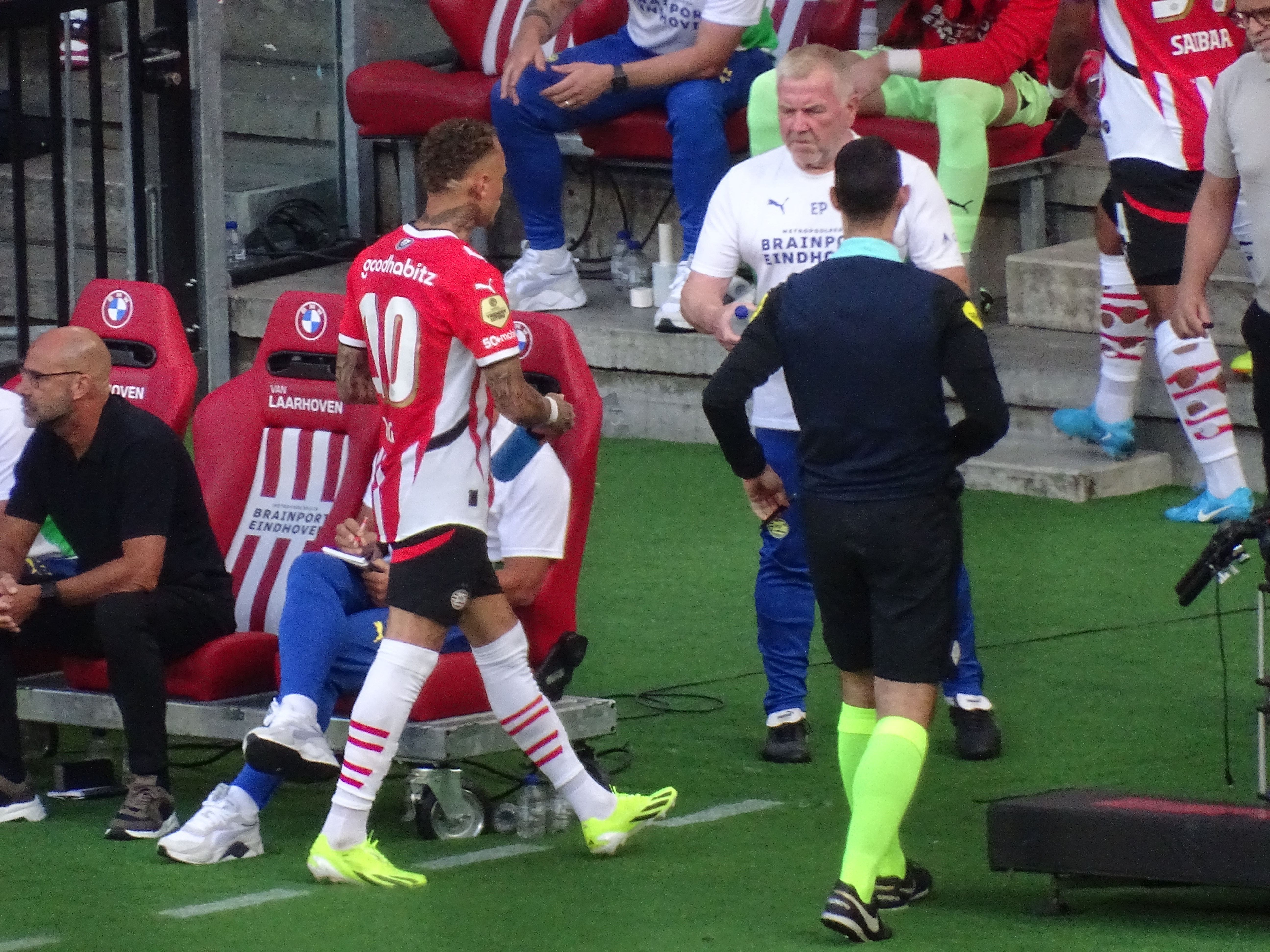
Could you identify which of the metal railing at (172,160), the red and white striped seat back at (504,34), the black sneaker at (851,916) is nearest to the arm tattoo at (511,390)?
the black sneaker at (851,916)

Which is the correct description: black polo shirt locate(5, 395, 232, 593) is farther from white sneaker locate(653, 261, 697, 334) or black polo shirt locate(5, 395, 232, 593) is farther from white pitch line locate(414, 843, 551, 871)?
white sneaker locate(653, 261, 697, 334)

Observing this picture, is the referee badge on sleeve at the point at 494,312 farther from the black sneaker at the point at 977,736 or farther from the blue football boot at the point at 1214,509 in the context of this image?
the blue football boot at the point at 1214,509

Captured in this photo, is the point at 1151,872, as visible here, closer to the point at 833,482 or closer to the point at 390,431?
the point at 833,482

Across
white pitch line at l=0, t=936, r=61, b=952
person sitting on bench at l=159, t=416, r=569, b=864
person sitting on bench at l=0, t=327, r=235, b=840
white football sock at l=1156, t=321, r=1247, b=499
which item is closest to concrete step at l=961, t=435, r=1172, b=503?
white football sock at l=1156, t=321, r=1247, b=499

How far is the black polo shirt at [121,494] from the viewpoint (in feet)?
16.1

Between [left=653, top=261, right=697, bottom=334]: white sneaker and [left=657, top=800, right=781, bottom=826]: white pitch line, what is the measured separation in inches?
144

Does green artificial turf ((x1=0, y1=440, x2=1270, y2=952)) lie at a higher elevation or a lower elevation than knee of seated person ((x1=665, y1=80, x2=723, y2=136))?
lower

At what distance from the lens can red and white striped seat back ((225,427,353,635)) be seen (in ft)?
18.1

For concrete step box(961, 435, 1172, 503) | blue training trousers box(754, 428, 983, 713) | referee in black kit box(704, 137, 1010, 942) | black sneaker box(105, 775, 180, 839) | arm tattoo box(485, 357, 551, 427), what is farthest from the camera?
concrete step box(961, 435, 1172, 503)

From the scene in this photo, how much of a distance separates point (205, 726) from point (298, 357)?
110 cm

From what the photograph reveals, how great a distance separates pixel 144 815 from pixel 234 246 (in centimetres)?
520

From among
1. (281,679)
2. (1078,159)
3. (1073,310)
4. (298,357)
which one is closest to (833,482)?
(281,679)

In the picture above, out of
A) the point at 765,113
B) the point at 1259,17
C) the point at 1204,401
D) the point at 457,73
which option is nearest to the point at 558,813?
the point at 1259,17

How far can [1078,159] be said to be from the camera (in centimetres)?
888
